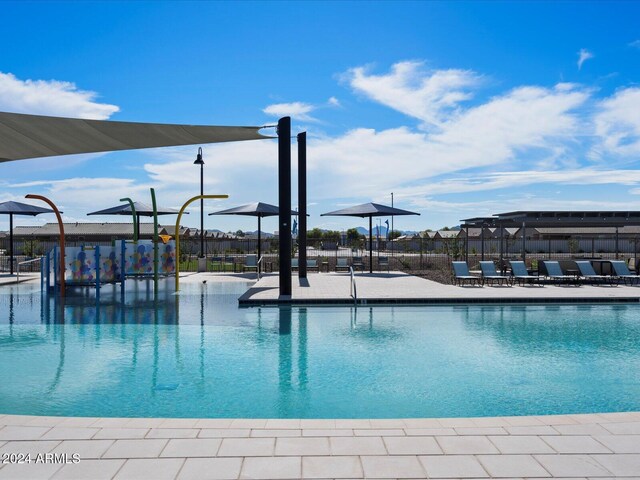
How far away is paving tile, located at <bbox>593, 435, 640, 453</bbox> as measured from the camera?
11.2ft

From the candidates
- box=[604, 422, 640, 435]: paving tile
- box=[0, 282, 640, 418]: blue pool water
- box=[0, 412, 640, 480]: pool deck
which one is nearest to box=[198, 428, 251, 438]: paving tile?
box=[0, 412, 640, 480]: pool deck

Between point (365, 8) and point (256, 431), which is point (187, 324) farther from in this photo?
point (365, 8)

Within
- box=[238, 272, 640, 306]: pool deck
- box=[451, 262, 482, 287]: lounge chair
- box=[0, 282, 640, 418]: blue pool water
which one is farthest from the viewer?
box=[451, 262, 482, 287]: lounge chair

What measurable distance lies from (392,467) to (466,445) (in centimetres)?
66

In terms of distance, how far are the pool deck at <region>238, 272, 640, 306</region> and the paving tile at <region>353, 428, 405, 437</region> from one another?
7.99 meters

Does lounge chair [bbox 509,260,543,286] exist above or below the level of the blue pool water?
above

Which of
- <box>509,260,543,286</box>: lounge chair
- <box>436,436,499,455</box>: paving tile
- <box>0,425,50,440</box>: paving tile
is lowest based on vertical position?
<box>436,436,499,455</box>: paving tile

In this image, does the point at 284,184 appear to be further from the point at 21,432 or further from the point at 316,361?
the point at 21,432

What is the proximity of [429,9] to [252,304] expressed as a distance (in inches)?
299

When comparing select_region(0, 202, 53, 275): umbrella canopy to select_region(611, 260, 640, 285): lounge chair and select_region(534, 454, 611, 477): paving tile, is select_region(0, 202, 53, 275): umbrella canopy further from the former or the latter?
select_region(611, 260, 640, 285): lounge chair

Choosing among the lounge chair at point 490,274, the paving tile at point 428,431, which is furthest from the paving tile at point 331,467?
the lounge chair at point 490,274

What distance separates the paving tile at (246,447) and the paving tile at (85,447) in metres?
0.81

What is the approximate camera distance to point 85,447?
11.3 ft

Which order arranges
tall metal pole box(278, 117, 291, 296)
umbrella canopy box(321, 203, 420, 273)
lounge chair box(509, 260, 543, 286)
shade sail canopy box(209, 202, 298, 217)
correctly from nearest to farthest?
tall metal pole box(278, 117, 291, 296) < lounge chair box(509, 260, 543, 286) < shade sail canopy box(209, 202, 298, 217) < umbrella canopy box(321, 203, 420, 273)
